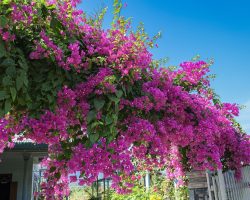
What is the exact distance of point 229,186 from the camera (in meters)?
5.06

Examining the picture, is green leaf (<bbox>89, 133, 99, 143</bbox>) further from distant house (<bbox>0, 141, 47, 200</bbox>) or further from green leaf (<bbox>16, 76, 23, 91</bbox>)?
distant house (<bbox>0, 141, 47, 200</bbox>)

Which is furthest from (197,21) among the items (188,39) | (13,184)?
(13,184)

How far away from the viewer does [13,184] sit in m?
9.96

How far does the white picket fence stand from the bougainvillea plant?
4.68 ft

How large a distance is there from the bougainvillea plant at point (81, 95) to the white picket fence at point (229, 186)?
4.68 feet

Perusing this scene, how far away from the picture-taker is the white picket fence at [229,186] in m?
4.71

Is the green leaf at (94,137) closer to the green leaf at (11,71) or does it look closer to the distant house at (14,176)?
the green leaf at (11,71)

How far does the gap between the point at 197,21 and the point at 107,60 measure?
434 centimetres

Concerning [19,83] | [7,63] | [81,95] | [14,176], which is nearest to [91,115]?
[81,95]

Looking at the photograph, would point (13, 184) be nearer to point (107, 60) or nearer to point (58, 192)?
point (58, 192)

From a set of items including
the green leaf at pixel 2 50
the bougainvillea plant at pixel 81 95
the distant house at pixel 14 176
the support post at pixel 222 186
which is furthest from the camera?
the distant house at pixel 14 176

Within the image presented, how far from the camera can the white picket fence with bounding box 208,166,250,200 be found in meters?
4.71

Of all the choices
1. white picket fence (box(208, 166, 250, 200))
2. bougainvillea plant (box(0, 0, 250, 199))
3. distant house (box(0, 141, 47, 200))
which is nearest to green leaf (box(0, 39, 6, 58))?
bougainvillea plant (box(0, 0, 250, 199))

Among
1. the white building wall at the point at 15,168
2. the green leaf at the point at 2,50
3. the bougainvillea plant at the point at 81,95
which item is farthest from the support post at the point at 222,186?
the white building wall at the point at 15,168
